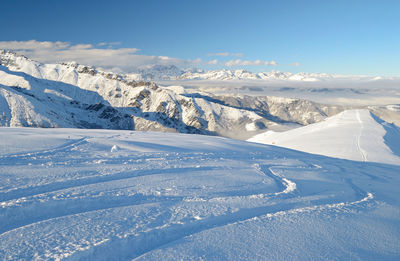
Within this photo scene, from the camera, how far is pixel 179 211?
5.87 meters

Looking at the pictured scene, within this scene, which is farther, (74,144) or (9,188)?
(74,144)

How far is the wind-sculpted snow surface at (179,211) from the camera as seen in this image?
4414mm

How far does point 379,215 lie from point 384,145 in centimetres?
2246

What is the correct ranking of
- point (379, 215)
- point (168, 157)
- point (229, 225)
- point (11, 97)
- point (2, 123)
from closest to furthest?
point (229, 225) → point (379, 215) → point (168, 157) → point (2, 123) → point (11, 97)

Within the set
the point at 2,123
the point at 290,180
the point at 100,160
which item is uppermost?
the point at 100,160

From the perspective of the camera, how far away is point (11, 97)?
187750 mm

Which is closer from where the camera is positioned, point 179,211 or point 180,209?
point 179,211

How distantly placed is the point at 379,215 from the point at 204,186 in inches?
199

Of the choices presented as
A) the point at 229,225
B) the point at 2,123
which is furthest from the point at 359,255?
the point at 2,123

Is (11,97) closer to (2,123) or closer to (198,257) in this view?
(2,123)

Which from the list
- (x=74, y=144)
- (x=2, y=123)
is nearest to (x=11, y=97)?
(x=2, y=123)

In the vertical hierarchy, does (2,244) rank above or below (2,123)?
above

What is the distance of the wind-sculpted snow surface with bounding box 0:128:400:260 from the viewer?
174 inches

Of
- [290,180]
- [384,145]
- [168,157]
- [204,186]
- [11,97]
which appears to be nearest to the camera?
[204,186]
